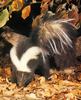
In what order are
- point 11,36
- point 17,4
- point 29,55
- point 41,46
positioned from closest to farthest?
point 17,4 → point 29,55 → point 41,46 → point 11,36

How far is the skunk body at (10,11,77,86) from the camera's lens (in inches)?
185

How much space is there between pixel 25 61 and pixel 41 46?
0.35 metres

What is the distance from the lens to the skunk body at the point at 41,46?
185 inches

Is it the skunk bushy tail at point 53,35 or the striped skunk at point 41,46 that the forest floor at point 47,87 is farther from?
the skunk bushy tail at point 53,35

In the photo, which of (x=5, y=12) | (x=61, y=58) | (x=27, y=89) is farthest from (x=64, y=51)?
(x=5, y=12)

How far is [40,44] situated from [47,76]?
47 centimetres

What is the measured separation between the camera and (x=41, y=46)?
4.88m

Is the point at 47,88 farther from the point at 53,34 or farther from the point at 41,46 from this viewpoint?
the point at 53,34

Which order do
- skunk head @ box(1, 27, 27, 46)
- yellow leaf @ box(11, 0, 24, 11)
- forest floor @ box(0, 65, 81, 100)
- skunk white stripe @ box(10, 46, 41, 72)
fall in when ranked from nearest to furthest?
yellow leaf @ box(11, 0, 24, 11), forest floor @ box(0, 65, 81, 100), skunk white stripe @ box(10, 46, 41, 72), skunk head @ box(1, 27, 27, 46)

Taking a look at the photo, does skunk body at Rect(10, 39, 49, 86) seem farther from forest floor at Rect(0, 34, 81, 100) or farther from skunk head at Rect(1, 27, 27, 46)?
skunk head at Rect(1, 27, 27, 46)

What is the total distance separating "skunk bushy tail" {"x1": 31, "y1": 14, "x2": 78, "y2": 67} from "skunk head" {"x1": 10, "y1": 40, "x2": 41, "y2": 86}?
146 millimetres

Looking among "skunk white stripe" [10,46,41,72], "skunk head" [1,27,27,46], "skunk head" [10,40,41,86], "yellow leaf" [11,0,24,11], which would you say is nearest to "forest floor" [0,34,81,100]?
"skunk head" [10,40,41,86]

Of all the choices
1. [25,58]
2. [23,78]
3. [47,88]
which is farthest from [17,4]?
[47,88]

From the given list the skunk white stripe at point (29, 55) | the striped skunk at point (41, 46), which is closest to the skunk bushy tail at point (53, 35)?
the striped skunk at point (41, 46)
